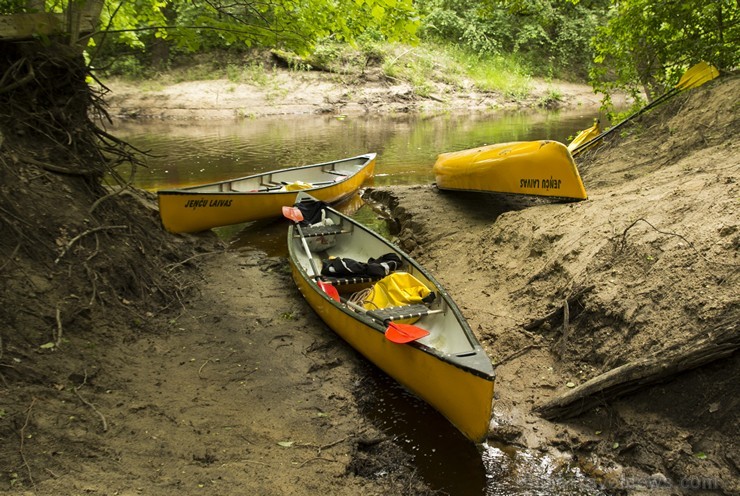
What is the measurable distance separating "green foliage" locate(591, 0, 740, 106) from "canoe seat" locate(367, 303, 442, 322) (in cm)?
593

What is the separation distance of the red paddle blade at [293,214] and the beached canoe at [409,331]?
0.34m

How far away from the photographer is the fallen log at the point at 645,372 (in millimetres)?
3812

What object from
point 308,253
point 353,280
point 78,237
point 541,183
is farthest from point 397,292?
point 78,237

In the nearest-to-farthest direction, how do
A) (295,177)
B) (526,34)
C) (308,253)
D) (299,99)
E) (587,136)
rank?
(308,253)
(587,136)
(295,177)
(299,99)
(526,34)

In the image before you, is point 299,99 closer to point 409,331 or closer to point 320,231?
point 320,231

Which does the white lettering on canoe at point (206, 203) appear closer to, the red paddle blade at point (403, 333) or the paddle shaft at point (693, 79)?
the red paddle blade at point (403, 333)

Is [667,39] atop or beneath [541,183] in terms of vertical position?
atop

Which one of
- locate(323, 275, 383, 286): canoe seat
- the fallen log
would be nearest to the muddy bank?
locate(323, 275, 383, 286): canoe seat

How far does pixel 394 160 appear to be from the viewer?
53.2 ft

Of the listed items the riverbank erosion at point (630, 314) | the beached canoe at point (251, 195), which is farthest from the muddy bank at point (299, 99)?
the riverbank erosion at point (630, 314)

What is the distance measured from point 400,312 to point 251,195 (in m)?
5.17

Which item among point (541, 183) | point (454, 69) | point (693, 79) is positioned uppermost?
point (693, 79)

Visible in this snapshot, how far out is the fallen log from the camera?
12.5ft

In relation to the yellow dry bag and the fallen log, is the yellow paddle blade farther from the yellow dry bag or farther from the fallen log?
the fallen log
